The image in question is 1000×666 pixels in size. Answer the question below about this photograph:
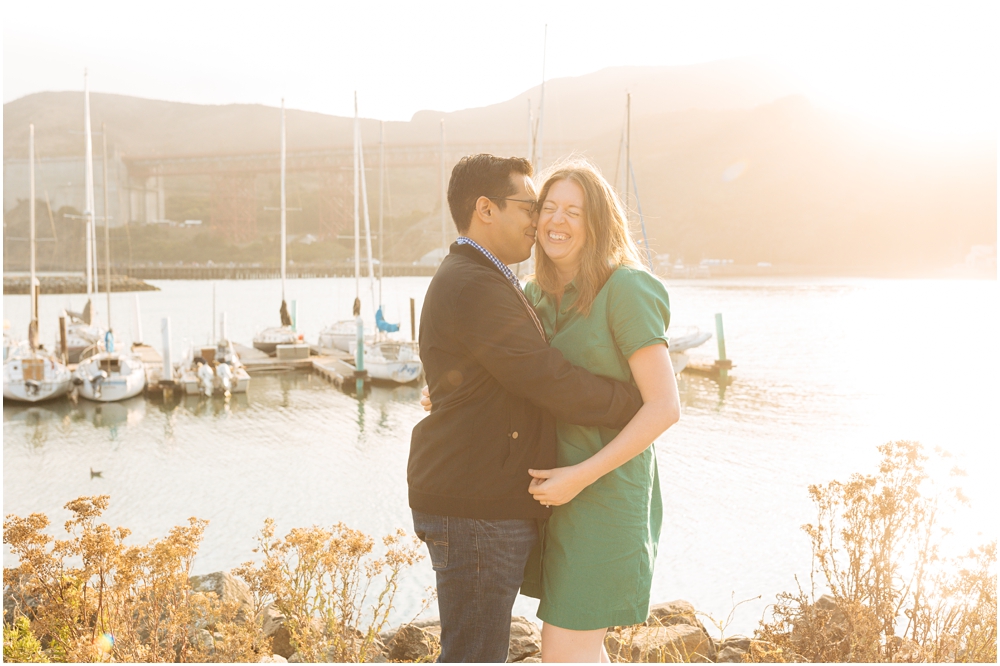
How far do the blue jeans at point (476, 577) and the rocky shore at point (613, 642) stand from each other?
1869mm

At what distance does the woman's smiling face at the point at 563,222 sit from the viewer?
2.25 meters

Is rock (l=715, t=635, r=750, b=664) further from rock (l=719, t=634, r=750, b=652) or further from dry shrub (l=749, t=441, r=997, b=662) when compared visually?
dry shrub (l=749, t=441, r=997, b=662)

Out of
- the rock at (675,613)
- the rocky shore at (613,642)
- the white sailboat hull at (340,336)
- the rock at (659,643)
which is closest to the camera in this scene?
the rock at (659,643)

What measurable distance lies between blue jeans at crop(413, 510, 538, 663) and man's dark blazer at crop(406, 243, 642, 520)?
0.15ft

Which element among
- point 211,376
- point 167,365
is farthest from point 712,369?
point 167,365

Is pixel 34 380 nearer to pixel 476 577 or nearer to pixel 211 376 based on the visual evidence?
pixel 211 376

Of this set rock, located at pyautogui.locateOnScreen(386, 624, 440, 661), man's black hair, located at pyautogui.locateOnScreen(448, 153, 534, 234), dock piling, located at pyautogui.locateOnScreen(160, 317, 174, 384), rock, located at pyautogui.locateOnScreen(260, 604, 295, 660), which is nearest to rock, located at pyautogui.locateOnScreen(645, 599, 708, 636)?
rock, located at pyautogui.locateOnScreen(386, 624, 440, 661)

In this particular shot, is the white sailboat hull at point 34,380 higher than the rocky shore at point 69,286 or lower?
lower

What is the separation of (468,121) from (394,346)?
125232mm

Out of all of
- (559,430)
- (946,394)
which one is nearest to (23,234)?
(946,394)

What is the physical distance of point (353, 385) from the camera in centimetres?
2217

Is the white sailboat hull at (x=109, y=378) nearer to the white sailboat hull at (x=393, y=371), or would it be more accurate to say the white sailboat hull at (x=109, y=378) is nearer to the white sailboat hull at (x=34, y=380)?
the white sailboat hull at (x=34, y=380)

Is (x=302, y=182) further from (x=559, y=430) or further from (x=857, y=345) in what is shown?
(x=559, y=430)

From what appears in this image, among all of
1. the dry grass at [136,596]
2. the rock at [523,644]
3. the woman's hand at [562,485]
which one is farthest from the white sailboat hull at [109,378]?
the woman's hand at [562,485]
